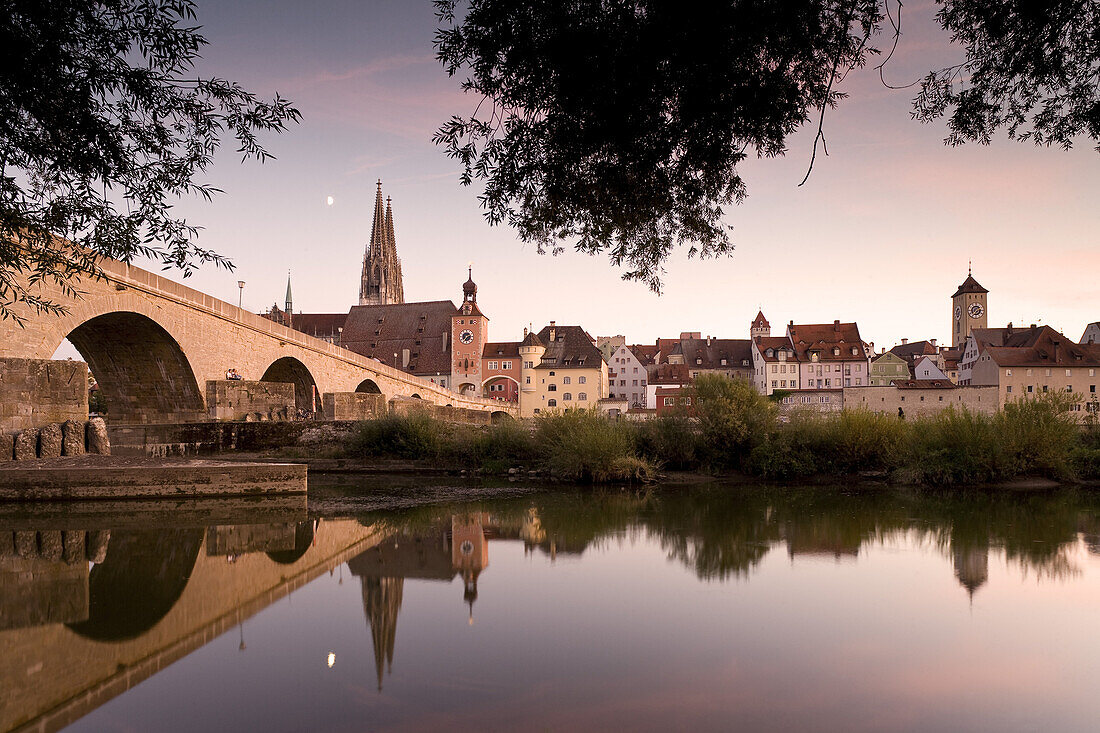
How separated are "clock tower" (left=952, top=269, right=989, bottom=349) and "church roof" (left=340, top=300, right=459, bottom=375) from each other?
7876 cm

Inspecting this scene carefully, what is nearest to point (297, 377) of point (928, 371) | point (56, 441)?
point (56, 441)

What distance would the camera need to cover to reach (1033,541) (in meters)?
9.22

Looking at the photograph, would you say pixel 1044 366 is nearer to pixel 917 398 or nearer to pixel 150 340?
pixel 917 398

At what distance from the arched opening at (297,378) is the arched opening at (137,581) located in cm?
2136

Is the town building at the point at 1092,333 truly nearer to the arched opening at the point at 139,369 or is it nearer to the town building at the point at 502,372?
the town building at the point at 502,372

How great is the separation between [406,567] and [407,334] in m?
82.3

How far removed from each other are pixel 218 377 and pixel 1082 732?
23365mm

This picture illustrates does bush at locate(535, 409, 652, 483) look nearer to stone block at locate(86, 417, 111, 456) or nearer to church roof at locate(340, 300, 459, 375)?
stone block at locate(86, 417, 111, 456)

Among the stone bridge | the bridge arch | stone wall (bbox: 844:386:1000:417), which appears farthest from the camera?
stone wall (bbox: 844:386:1000:417)

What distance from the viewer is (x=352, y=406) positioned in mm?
24562

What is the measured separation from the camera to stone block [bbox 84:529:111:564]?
25.0ft

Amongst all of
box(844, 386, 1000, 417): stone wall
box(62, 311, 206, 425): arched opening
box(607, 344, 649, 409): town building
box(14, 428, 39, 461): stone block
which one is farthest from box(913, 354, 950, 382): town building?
box(14, 428, 39, 461): stone block

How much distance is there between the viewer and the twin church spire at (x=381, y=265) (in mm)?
117688

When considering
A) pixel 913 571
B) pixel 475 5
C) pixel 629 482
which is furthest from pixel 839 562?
pixel 629 482
